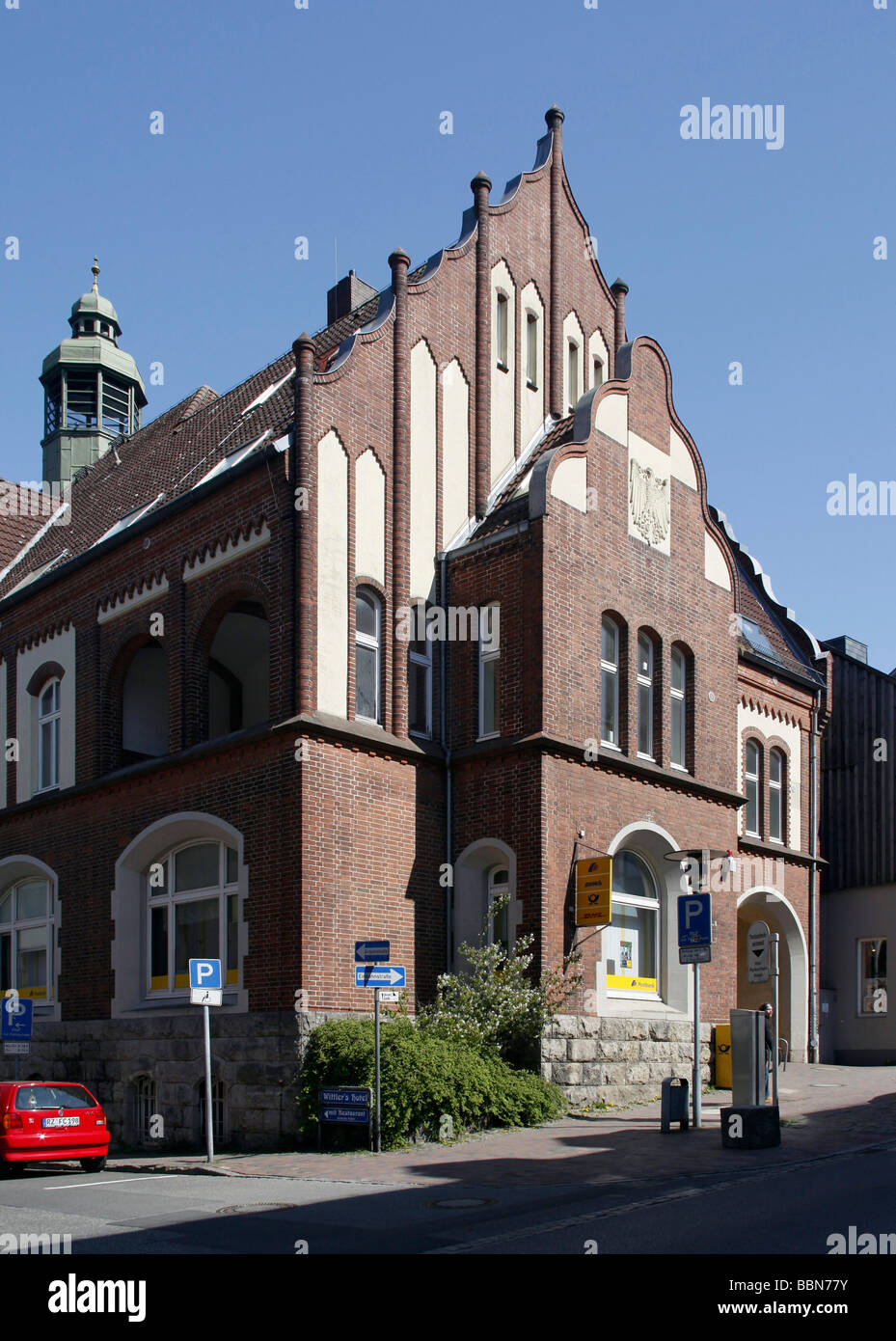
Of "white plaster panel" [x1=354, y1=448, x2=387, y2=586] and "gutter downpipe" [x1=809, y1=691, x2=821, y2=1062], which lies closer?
"white plaster panel" [x1=354, y1=448, x2=387, y2=586]

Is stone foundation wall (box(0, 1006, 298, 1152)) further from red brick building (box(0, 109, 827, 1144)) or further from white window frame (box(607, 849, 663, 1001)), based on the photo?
white window frame (box(607, 849, 663, 1001))

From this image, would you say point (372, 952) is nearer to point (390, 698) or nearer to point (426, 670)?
point (390, 698)

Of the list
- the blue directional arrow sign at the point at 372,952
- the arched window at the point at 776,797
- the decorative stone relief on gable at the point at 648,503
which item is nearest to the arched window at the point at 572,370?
the decorative stone relief on gable at the point at 648,503

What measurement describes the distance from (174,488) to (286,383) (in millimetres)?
2845

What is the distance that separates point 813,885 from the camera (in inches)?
1202

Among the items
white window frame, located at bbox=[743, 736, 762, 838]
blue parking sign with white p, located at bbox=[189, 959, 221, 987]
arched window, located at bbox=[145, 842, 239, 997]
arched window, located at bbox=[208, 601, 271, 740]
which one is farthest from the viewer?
white window frame, located at bbox=[743, 736, 762, 838]

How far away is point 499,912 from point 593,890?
1.66 metres

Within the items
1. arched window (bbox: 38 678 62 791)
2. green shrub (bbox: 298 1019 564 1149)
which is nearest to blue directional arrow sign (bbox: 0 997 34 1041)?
arched window (bbox: 38 678 62 791)

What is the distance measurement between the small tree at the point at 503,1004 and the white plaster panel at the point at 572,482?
6.73 m

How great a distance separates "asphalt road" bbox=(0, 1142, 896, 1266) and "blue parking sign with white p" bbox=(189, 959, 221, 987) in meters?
3.02

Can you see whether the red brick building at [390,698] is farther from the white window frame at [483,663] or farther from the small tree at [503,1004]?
the small tree at [503,1004]

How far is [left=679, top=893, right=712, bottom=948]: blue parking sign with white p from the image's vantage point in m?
17.5

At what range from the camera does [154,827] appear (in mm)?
21984

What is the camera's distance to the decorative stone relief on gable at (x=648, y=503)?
917 inches
